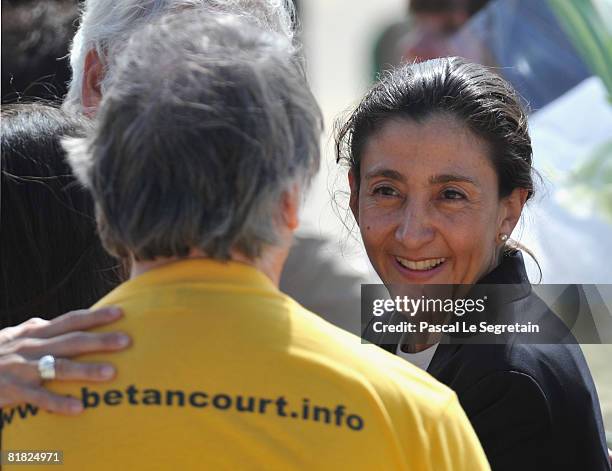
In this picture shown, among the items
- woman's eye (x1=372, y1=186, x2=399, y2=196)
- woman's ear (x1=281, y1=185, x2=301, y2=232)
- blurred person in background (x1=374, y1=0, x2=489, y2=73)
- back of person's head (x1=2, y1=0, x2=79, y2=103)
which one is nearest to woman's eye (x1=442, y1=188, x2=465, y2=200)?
woman's eye (x1=372, y1=186, x2=399, y2=196)

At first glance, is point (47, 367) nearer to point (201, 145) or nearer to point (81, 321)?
point (81, 321)

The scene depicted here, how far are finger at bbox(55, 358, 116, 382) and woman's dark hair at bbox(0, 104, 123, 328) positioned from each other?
0.56m

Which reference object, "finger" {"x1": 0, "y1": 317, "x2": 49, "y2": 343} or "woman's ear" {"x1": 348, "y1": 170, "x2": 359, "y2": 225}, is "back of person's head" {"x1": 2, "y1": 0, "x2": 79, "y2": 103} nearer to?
"woman's ear" {"x1": 348, "y1": 170, "x2": 359, "y2": 225}

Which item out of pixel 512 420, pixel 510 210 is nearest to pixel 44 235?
pixel 512 420

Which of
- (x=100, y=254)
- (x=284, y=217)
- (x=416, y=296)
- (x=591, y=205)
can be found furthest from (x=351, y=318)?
(x=284, y=217)

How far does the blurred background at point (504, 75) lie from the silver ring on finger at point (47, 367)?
4.85ft

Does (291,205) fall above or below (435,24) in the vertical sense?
below

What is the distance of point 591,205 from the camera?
3.63 m

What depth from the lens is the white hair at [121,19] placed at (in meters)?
2.14

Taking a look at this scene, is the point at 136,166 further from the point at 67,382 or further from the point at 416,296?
the point at 416,296

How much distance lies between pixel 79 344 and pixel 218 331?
18 cm

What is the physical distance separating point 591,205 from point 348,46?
1.54m

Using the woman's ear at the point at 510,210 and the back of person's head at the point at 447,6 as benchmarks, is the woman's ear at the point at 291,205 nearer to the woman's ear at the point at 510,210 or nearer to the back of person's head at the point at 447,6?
the woman's ear at the point at 510,210

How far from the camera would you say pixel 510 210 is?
2078 millimetres
